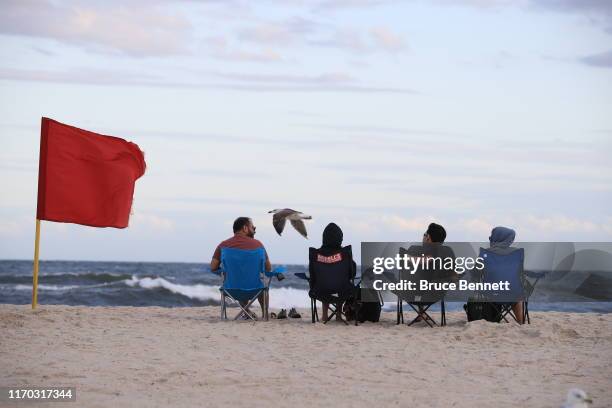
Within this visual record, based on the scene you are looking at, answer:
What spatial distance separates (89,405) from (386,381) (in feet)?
6.95

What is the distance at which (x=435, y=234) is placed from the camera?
988cm

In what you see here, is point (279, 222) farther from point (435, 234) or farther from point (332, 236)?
point (435, 234)

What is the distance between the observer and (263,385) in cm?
629

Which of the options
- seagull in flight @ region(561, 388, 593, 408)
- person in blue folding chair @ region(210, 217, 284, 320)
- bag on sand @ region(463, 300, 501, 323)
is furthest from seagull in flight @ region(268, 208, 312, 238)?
seagull in flight @ region(561, 388, 593, 408)

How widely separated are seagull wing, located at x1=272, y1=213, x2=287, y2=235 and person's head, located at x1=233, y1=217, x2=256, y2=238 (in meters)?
1.23

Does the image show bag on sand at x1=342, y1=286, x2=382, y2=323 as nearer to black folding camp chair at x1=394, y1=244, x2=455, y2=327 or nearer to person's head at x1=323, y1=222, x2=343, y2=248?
black folding camp chair at x1=394, y1=244, x2=455, y2=327

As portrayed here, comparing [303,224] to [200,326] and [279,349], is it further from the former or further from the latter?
[279,349]

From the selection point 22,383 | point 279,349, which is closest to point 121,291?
point 279,349

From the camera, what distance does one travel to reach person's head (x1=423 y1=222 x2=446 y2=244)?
9.87m

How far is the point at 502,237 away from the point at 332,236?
1840mm

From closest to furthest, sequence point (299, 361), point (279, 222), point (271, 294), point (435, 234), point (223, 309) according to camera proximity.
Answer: point (299, 361), point (435, 234), point (223, 309), point (279, 222), point (271, 294)

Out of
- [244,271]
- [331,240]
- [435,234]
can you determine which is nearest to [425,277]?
[435,234]

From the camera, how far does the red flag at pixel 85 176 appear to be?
1037 centimetres

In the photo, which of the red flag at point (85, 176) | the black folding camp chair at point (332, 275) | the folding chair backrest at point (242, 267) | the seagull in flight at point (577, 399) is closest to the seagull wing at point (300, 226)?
the folding chair backrest at point (242, 267)
